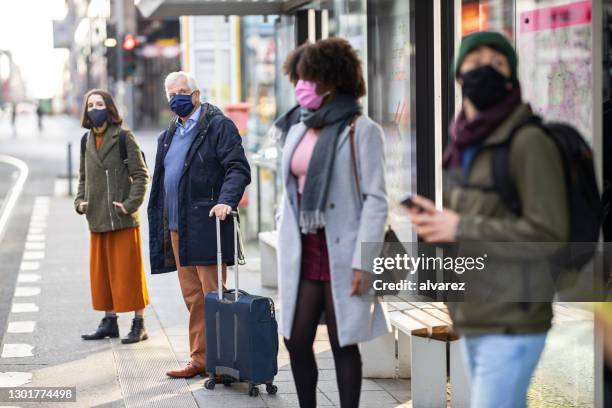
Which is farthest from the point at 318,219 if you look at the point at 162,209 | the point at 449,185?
the point at 162,209

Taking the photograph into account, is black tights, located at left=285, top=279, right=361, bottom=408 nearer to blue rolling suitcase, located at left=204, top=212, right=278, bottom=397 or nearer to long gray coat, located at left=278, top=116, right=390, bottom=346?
long gray coat, located at left=278, top=116, right=390, bottom=346

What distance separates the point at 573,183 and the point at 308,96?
165 centimetres

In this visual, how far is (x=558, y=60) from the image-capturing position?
564 centimetres

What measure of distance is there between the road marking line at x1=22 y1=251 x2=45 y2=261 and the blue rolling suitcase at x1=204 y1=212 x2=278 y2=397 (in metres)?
7.25

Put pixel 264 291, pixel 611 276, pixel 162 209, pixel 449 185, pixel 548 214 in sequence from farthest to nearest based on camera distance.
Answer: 1. pixel 264 291
2. pixel 162 209
3. pixel 611 276
4. pixel 449 185
5. pixel 548 214

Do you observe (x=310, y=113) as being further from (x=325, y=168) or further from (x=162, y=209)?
(x=162, y=209)

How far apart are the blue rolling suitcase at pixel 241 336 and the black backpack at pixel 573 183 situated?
2939mm

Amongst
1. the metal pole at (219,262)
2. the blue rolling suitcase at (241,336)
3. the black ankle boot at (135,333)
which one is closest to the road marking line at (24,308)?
the black ankle boot at (135,333)

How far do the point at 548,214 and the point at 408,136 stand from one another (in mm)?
4786

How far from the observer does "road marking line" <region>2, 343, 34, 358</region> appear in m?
7.76

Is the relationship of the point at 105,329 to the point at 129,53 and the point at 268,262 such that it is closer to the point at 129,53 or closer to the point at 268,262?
the point at 268,262

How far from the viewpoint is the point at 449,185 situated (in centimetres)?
366

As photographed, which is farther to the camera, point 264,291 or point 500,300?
point 264,291

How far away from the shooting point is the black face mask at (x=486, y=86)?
3.43 m
